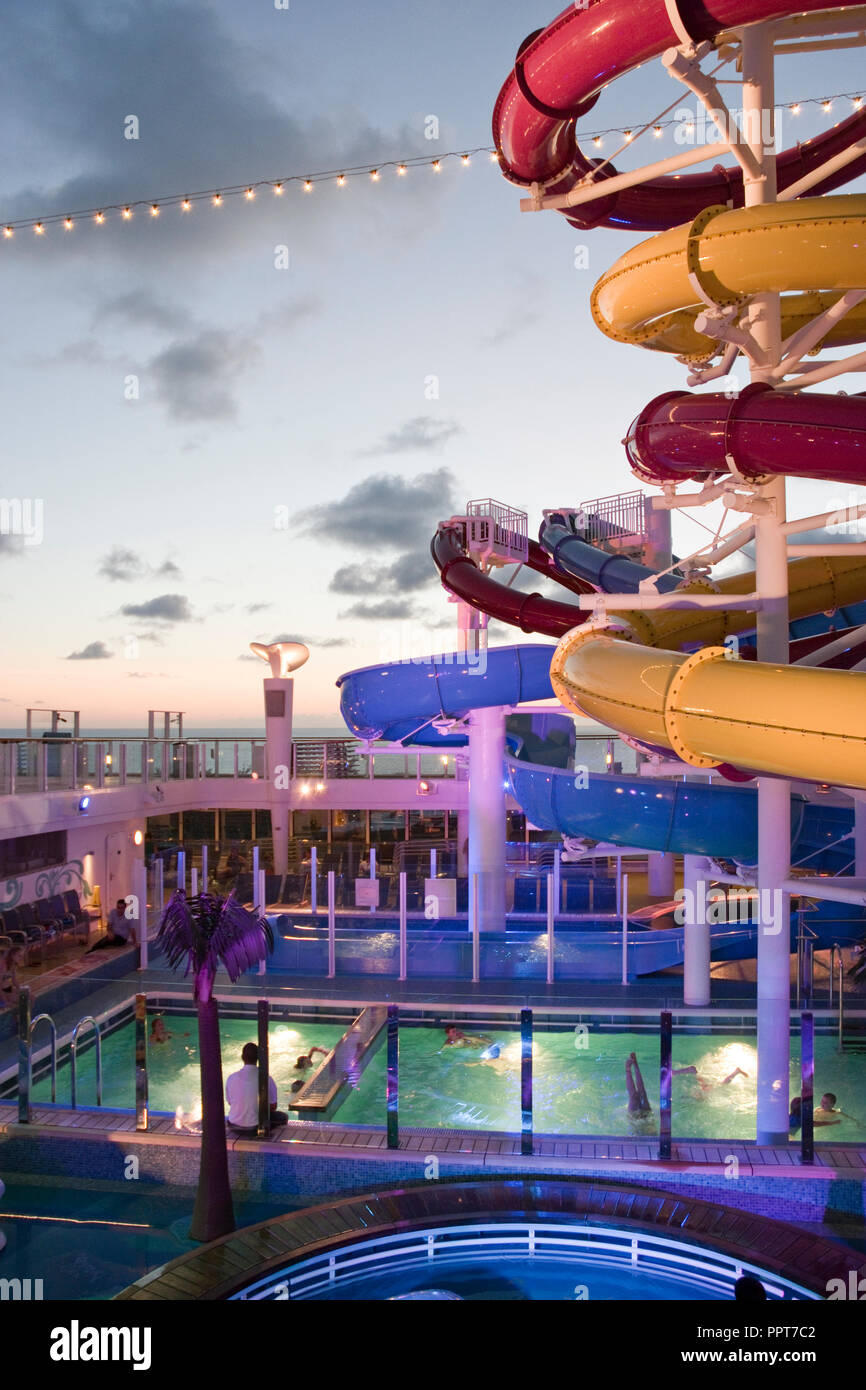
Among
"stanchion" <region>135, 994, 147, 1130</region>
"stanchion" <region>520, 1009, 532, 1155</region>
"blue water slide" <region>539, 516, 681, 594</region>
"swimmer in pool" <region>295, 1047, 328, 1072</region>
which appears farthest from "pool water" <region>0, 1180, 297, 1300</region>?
"blue water slide" <region>539, 516, 681, 594</region>

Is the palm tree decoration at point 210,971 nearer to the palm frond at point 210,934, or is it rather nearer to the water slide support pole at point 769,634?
the palm frond at point 210,934

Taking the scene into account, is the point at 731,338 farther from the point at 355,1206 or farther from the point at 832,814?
the point at 832,814

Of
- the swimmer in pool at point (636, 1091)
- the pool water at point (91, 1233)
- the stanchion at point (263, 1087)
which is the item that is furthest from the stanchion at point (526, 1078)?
the stanchion at point (263, 1087)

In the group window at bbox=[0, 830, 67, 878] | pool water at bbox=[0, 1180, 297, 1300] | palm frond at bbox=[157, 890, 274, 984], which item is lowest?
pool water at bbox=[0, 1180, 297, 1300]

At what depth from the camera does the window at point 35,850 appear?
13859 mm

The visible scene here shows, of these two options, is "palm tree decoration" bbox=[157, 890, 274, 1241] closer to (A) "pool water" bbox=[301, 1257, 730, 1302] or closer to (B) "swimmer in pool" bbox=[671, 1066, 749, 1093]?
(A) "pool water" bbox=[301, 1257, 730, 1302]

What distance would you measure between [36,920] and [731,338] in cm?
1065

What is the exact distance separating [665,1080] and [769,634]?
110 inches

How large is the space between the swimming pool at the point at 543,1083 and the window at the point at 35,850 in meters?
6.60

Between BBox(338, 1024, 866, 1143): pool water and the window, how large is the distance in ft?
24.5

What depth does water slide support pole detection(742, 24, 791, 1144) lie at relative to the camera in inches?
204

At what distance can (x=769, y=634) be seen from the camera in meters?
5.61

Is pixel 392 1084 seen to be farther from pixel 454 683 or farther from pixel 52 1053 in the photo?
pixel 454 683
